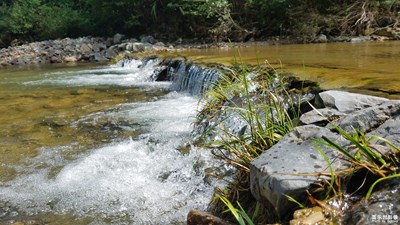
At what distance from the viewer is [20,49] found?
17.1 metres

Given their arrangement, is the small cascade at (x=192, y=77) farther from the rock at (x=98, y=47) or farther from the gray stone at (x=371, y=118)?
the rock at (x=98, y=47)

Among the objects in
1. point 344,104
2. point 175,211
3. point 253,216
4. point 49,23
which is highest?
point 49,23

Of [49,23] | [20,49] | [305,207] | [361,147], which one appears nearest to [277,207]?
[305,207]

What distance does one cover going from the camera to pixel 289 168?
1.69m

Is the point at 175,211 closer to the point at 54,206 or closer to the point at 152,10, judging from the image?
the point at 54,206

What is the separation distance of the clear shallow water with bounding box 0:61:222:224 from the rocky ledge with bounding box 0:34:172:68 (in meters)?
8.62

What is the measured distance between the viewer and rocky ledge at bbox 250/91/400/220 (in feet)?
5.22

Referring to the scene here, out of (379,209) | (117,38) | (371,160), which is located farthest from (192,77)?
(117,38)

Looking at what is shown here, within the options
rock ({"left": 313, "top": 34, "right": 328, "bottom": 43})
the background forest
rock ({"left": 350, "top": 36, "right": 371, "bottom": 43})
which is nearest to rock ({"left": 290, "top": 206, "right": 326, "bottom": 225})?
rock ({"left": 350, "top": 36, "right": 371, "bottom": 43})

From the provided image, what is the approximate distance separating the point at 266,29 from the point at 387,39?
4.71 meters

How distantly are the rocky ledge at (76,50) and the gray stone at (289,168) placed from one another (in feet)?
39.7

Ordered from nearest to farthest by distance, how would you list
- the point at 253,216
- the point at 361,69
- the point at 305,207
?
the point at 305,207 → the point at 253,216 → the point at 361,69

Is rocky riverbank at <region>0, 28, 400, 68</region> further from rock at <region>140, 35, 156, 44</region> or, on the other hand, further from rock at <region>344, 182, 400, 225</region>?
rock at <region>344, 182, 400, 225</region>

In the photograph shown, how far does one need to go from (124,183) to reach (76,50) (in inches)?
553
